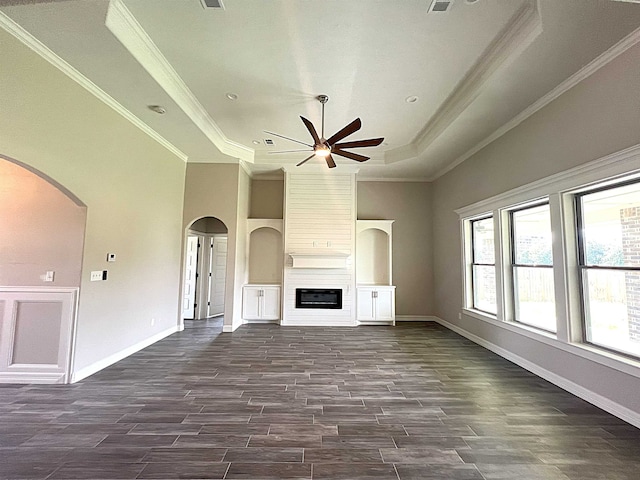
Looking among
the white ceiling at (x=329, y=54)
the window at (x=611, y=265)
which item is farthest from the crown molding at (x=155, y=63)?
the window at (x=611, y=265)

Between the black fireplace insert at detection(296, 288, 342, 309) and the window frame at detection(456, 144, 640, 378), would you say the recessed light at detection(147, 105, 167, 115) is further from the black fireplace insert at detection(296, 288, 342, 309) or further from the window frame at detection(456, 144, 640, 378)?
the window frame at detection(456, 144, 640, 378)

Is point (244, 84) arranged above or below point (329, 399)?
above

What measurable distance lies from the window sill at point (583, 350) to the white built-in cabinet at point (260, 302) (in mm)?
4315

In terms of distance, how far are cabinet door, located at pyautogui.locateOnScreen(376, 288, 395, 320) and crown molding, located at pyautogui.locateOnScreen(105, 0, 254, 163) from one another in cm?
463

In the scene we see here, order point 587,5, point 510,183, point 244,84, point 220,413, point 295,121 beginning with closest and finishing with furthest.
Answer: point 587,5 < point 220,413 < point 244,84 < point 510,183 < point 295,121

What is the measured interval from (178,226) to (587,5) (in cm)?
632

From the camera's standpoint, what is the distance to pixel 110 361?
406cm

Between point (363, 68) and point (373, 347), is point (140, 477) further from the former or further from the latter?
point (363, 68)

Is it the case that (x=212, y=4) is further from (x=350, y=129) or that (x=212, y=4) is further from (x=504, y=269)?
(x=504, y=269)

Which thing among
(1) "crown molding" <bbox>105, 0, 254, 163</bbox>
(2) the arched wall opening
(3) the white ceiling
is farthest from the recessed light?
(2) the arched wall opening

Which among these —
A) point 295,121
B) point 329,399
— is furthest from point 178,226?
point 329,399

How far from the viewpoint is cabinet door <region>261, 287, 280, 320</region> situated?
6.78 meters

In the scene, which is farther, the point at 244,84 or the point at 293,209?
the point at 293,209

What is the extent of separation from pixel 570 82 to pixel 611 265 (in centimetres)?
199
